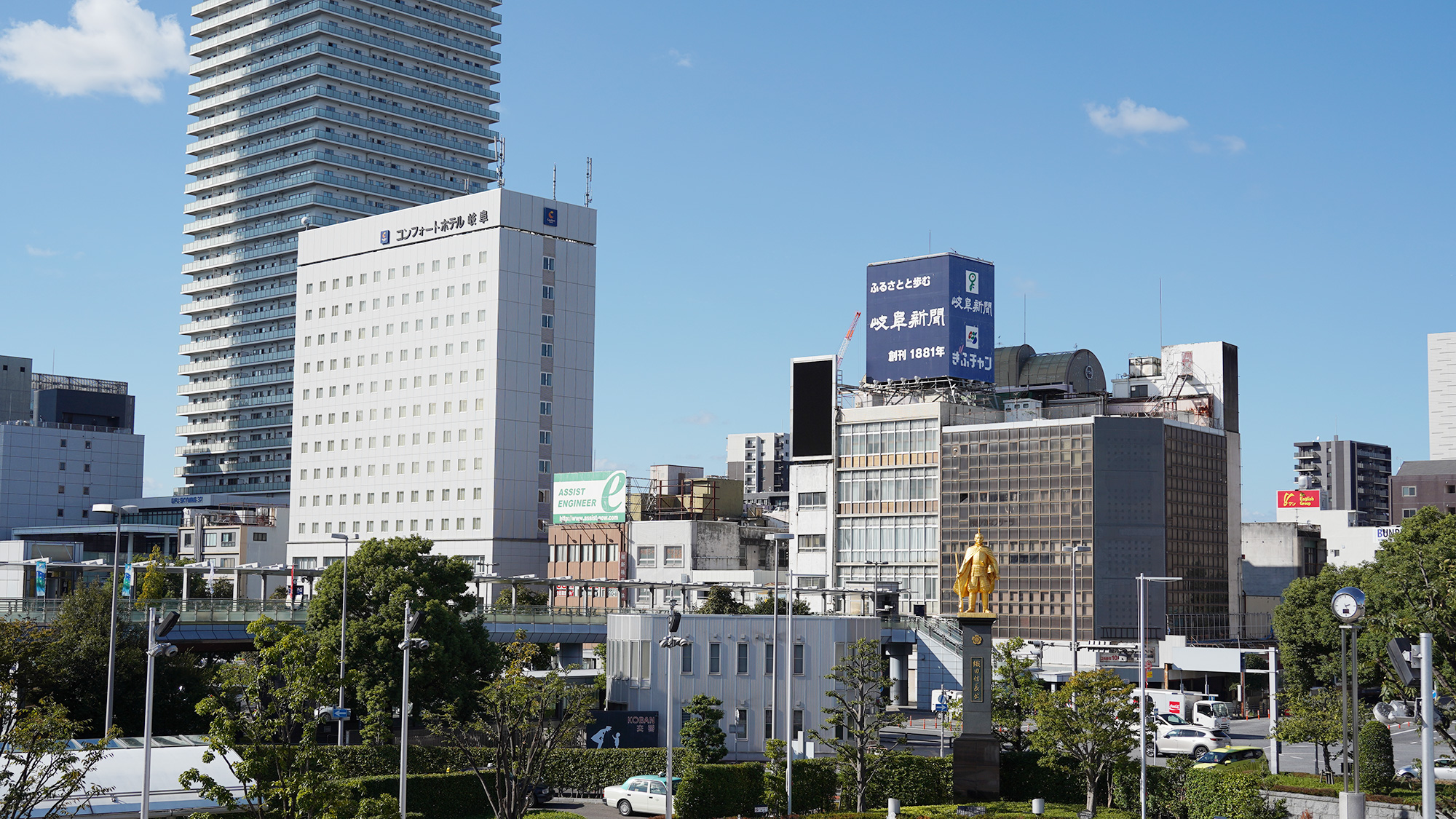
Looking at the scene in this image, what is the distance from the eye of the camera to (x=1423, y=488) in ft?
611

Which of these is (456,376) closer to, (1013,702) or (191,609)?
(191,609)

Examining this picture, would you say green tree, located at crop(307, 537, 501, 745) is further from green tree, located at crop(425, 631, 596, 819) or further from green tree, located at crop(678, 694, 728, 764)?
green tree, located at crop(425, 631, 596, 819)

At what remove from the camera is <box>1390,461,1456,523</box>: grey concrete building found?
18475 centimetres

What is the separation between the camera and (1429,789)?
2455 centimetres

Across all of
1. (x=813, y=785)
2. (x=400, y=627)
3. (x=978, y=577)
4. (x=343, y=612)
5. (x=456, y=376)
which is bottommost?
(x=813, y=785)

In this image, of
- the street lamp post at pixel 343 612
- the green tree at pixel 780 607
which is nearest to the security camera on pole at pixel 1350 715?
the street lamp post at pixel 343 612

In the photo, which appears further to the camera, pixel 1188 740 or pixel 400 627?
pixel 1188 740

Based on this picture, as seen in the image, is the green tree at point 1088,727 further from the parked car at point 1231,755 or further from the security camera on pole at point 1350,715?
the parked car at point 1231,755

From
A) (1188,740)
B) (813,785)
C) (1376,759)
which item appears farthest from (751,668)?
(1376,759)

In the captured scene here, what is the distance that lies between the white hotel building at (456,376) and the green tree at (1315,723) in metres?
111

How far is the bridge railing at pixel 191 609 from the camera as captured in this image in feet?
241

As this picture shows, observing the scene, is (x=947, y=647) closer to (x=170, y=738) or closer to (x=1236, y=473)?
(x=1236, y=473)

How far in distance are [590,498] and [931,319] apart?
41892mm

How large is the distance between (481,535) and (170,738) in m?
111
